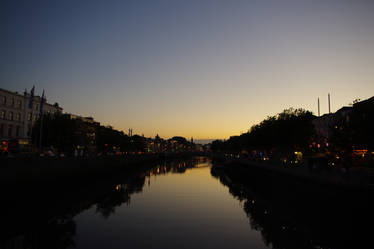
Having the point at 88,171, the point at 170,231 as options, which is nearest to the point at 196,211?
the point at 170,231

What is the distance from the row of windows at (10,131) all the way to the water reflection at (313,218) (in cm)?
6689

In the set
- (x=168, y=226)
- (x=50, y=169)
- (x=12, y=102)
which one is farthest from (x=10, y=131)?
(x=168, y=226)

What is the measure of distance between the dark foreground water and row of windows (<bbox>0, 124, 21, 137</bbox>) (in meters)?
47.9

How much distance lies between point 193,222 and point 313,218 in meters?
11.9

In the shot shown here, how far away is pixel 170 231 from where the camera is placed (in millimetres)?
22578

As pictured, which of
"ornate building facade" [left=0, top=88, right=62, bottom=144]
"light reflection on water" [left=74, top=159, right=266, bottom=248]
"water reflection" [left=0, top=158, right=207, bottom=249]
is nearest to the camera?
"light reflection on water" [left=74, top=159, right=266, bottom=248]

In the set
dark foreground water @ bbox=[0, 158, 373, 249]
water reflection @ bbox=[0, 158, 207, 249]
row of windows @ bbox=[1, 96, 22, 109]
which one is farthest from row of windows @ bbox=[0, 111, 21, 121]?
dark foreground water @ bbox=[0, 158, 373, 249]

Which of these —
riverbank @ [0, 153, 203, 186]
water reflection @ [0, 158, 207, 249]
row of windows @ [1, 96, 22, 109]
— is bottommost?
water reflection @ [0, 158, 207, 249]

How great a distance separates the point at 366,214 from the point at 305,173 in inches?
702

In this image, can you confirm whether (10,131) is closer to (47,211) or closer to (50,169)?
(50,169)

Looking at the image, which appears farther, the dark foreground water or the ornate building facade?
the ornate building facade

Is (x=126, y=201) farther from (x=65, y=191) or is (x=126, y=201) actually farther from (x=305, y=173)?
(x=305, y=173)

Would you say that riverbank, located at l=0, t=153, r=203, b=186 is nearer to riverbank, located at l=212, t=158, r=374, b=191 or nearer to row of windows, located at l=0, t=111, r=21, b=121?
row of windows, located at l=0, t=111, r=21, b=121

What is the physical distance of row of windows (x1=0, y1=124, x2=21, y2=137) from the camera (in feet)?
A: 232
